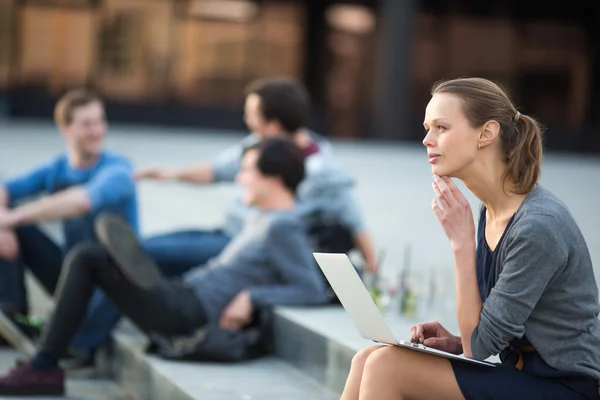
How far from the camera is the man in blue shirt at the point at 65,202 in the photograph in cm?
516

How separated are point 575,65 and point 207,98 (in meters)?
5.93

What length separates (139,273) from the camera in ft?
14.9

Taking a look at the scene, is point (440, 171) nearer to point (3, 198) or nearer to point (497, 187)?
point (497, 187)

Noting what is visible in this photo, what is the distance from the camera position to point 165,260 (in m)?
5.46

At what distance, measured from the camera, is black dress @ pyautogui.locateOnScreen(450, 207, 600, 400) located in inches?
104

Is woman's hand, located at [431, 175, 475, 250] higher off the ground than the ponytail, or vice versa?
the ponytail

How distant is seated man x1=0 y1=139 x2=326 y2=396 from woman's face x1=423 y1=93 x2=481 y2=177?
6.29ft

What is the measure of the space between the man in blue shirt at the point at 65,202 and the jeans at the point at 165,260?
0.04 feet

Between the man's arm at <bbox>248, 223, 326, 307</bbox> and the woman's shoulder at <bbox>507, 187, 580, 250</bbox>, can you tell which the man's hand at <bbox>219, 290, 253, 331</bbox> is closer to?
the man's arm at <bbox>248, 223, 326, 307</bbox>

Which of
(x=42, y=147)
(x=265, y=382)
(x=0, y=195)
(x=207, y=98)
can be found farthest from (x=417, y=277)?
(x=207, y=98)

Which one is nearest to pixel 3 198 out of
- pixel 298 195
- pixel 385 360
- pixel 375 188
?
pixel 298 195

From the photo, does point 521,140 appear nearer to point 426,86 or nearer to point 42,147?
point 42,147

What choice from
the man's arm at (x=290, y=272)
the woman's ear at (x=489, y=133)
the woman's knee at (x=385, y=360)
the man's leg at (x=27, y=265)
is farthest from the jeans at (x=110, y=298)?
the woman's ear at (x=489, y=133)

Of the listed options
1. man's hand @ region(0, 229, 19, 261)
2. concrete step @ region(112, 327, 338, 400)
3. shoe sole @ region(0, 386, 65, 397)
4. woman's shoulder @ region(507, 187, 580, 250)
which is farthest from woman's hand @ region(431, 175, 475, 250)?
man's hand @ region(0, 229, 19, 261)
